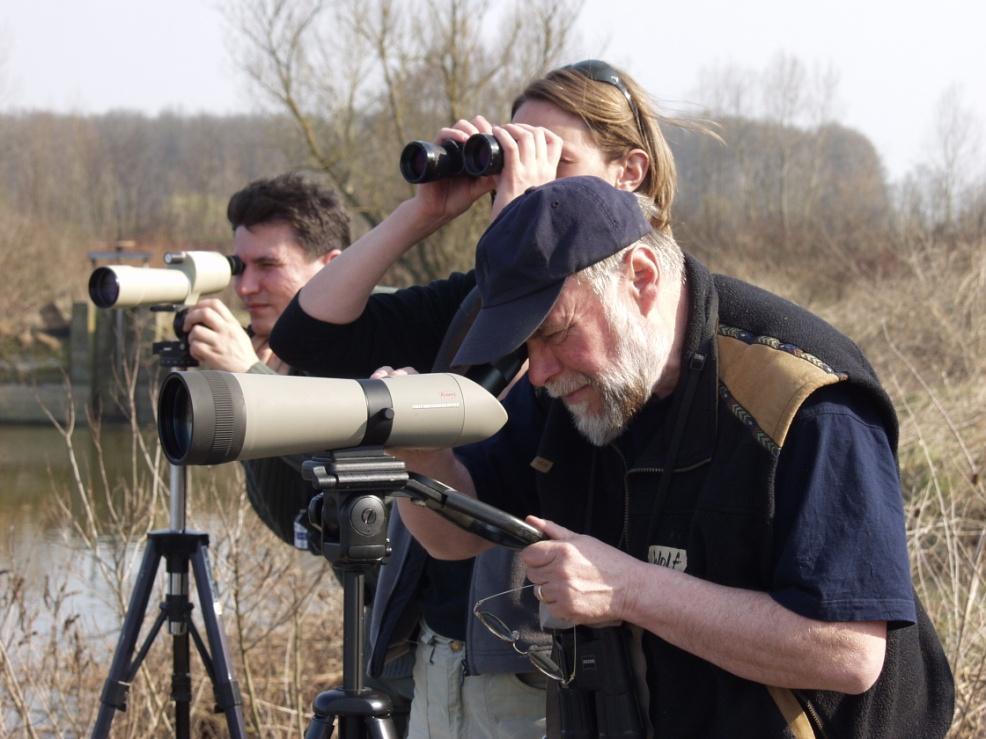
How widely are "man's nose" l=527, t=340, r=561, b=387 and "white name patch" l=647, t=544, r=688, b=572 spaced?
297mm

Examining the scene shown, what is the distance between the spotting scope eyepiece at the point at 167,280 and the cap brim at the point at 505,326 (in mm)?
1508

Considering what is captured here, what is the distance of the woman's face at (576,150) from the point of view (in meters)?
2.36

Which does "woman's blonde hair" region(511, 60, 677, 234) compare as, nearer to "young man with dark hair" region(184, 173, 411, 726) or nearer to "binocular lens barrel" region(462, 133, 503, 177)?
"binocular lens barrel" region(462, 133, 503, 177)

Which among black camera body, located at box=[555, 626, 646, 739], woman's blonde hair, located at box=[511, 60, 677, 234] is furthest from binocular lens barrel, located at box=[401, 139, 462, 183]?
black camera body, located at box=[555, 626, 646, 739]

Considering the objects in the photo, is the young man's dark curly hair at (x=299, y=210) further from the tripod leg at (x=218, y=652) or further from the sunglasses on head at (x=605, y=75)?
the sunglasses on head at (x=605, y=75)

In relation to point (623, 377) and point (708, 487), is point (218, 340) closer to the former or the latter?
point (623, 377)

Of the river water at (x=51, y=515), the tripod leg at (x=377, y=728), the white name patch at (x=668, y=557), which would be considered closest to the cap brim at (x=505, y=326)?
the white name patch at (x=668, y=557)

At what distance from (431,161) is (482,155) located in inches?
6.0

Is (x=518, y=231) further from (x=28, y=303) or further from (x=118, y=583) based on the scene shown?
(x=28, y=303)

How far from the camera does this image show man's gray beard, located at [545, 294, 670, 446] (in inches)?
69.5

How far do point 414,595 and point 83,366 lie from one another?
1721 cm

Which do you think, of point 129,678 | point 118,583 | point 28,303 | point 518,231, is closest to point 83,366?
point 28,303

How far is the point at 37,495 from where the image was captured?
8.48 metres

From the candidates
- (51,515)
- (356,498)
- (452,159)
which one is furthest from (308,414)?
(51,515)
